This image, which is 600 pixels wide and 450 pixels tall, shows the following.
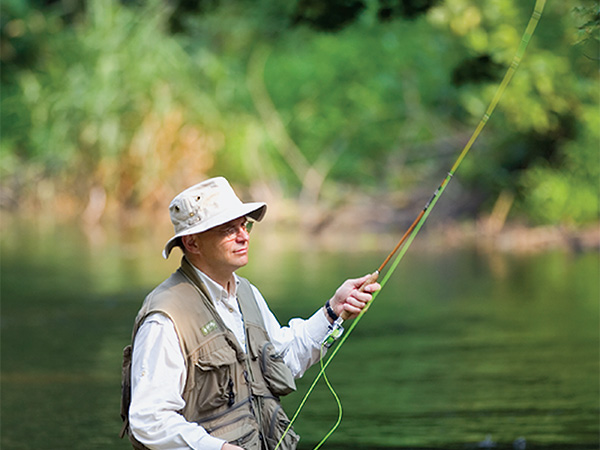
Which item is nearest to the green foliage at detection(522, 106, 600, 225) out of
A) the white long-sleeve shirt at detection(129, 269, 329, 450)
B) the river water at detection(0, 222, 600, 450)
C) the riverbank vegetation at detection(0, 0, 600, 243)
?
the riverbank vegetation at detection(0, 0, 600, 243)

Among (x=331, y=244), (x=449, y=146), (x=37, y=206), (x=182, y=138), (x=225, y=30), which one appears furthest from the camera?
(x=225, y=30)

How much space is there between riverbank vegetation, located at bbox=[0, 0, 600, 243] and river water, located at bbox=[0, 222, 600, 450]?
9.08 ft

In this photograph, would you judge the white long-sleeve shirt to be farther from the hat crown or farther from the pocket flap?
the hat crown

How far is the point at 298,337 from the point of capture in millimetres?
4086

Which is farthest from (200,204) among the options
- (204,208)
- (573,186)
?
Answer: (573,186)

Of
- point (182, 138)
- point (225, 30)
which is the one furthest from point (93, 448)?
point (225, 30)

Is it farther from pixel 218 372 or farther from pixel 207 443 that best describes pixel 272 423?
pixel 207 443

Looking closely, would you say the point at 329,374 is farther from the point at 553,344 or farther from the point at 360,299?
the point at 360,299

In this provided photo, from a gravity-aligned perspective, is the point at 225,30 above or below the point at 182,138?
above

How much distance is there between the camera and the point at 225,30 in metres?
35.4

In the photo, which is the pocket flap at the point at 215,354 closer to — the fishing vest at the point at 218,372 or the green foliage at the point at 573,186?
the fishing vest at the point at 218,372

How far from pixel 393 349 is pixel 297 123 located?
18163mm

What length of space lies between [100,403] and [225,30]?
2798cm

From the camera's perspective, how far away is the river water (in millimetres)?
7348
